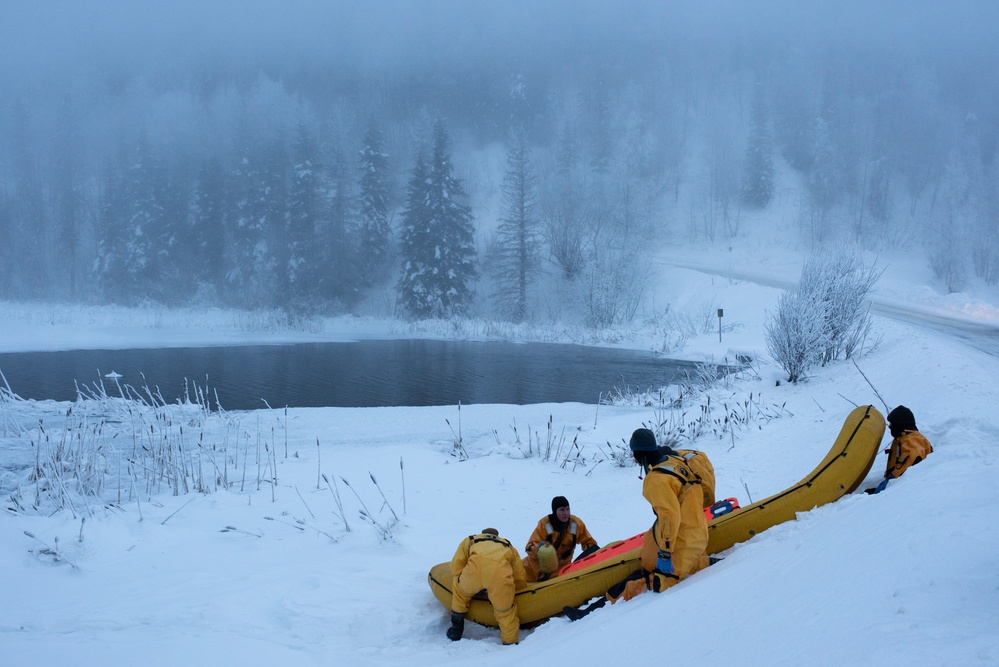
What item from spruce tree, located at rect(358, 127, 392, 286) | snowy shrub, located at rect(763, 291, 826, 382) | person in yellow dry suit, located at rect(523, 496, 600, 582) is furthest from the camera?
spruce tree, located at rect(358, 127, 392, 286)

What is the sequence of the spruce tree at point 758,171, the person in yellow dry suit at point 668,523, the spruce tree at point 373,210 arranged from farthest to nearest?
the spruce tree at point 758,171 < the spruce tree at point 373,210 < the person in yellow dry suit at point 668,523

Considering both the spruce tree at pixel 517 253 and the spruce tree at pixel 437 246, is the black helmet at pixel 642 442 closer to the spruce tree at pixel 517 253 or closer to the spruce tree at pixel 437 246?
the spruce tree at pixel 517 253

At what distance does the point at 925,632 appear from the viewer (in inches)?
92.7

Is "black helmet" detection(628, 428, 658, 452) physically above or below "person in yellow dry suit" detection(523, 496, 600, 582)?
above

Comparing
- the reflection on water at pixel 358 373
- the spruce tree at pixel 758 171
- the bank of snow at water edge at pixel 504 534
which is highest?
the spruce tree at pixel 758 171

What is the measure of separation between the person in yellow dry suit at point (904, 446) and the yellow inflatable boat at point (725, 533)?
0.29 meters

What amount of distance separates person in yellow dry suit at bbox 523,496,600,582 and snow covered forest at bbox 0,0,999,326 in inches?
1065

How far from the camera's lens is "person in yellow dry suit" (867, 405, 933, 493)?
542 centimetres

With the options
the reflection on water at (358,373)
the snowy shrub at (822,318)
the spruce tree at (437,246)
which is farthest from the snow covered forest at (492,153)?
the snowy shrub at (822,318)

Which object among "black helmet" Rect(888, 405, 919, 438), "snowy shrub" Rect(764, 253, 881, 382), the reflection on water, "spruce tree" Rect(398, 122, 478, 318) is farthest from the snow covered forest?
"black helmet" Rect(888, 405, 919, 438)

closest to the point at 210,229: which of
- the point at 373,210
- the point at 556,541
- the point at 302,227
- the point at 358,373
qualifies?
the point at 302,227

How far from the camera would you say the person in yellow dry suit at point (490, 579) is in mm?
4992

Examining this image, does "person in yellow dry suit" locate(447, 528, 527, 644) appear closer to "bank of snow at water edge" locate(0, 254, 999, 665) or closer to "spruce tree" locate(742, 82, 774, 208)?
"bank of snow at water edge" locate(0, 254, 999, 665)

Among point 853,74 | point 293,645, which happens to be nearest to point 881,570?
point 293,645
